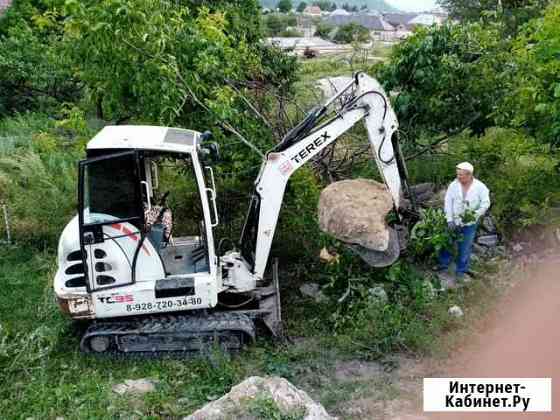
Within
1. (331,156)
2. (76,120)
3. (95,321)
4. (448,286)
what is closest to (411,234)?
(448,286)

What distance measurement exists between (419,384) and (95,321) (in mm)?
3377

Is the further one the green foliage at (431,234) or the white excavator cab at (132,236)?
the green foliage at (431,234)

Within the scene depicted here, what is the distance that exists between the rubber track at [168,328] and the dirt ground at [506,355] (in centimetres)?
158

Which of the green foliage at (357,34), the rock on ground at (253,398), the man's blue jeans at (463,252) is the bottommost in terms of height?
the rock on ground at (253,398)

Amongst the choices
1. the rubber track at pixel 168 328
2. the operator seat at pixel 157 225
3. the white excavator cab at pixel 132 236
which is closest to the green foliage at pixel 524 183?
the rubber track at pixel 168 328

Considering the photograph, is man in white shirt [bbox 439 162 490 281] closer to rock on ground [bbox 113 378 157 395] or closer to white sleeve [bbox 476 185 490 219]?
white sleeve [bbox 476 185 490 219]

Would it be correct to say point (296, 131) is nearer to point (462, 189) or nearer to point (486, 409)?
point (462, 189)

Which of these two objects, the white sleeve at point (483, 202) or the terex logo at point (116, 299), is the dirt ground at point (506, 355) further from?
the terex logo at point (116, 299)

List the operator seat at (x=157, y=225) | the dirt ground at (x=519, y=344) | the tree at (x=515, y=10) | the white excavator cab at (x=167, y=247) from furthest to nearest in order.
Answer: the tree at (x=515, y=10), the operator seat at (x=157, y=225), the white excavator cab at (x=167, y=247), the dirt ground at (x=519, y=344)

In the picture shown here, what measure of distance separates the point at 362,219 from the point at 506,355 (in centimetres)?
198

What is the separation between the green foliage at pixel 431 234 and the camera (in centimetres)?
725

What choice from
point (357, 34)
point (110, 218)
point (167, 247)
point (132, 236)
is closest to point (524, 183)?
point (357, 34)

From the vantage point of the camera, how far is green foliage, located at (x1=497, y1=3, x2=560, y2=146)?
780cm

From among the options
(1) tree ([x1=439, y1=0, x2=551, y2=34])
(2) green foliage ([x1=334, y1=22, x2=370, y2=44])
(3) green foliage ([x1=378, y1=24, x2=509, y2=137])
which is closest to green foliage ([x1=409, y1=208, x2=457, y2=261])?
(3) green foliage ([x1=378, y1=24, x2=509, y2=137])
